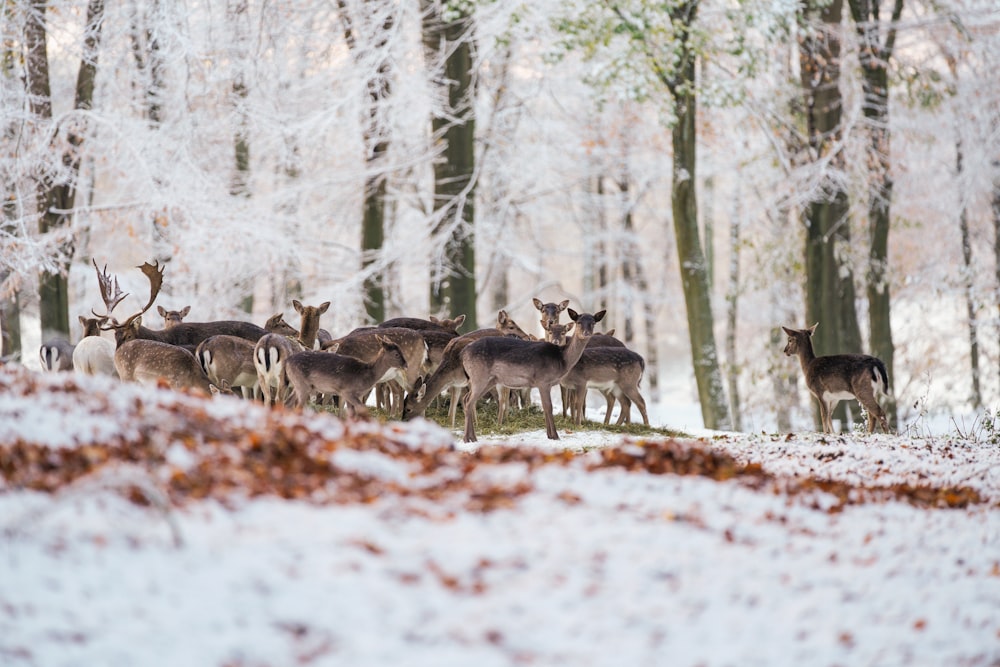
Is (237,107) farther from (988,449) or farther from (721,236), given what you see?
(721,236)

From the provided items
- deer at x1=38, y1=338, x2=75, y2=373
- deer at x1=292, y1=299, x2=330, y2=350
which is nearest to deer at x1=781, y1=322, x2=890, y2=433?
deer at x1=292, y1=299, x2=330, y2=350

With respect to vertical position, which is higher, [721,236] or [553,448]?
[721,236]

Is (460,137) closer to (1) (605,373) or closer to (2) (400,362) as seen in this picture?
(1) (605,373)

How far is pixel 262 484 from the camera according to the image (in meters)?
5.03

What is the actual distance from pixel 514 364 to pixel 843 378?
12.4ft

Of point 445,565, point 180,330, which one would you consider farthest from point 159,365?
point 445,565

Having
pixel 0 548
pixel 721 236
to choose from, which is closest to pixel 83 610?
pixel 0 548

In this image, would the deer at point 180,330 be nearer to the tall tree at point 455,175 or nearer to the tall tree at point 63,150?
the tall tree at point 63,150

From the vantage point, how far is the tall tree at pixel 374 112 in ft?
57.0

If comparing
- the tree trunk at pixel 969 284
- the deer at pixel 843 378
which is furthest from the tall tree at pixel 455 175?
the tree trunk at pixel 969 284

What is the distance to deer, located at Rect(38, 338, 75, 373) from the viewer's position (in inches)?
500

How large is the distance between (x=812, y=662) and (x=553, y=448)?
5.09m

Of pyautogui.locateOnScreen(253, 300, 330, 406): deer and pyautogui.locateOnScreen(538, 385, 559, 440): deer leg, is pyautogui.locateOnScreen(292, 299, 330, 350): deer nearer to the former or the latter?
pyautogui.locateOnScreen(253, 300, 330, 406): deer

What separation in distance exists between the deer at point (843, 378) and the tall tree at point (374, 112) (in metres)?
8.04
